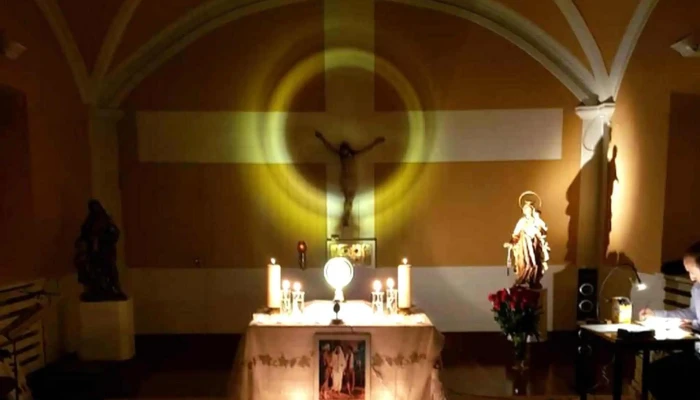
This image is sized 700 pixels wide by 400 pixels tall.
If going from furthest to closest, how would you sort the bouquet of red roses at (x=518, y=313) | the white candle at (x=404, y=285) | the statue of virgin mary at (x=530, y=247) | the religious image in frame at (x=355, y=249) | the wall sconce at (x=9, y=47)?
the religious image in frame at (x=355, y=249) → the statue of virgin mary at (x=530, y=247) → the bouquet of red roses at (x=518, y=313) → the wall sconce at (x=9, y=47) → the white candle at (x=404, y=285)

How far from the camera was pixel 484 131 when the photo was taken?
247 inches

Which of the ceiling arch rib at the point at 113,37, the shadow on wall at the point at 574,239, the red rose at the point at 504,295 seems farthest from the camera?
the shadow on wall at the point at 574,239

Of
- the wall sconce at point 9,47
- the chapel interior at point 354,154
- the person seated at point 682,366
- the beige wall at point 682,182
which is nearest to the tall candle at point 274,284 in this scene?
the chapel interior at point 354,154

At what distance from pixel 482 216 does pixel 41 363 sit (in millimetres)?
5026

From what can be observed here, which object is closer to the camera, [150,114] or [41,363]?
[41,363]

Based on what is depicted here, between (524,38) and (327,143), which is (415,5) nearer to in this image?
(524,38)

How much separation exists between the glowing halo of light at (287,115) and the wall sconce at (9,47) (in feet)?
8.19

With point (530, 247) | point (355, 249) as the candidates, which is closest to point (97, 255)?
point (355, 249)

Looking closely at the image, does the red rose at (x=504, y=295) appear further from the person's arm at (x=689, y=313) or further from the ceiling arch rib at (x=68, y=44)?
the ceiling arch rib at (x=68, y=44)

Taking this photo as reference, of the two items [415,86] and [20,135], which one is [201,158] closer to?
[20,135]

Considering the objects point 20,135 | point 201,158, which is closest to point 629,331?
point 201,158

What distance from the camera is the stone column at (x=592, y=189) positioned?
20.1 ft

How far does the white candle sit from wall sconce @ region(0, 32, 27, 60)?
154 inches

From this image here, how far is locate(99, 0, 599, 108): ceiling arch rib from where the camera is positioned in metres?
6.04
